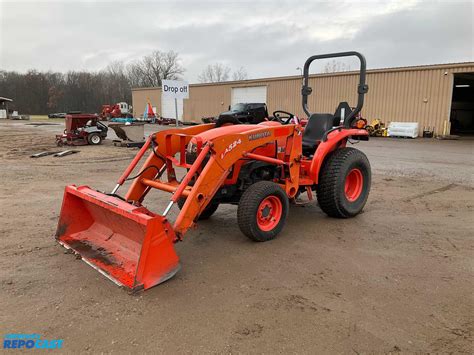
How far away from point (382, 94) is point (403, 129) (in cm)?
269

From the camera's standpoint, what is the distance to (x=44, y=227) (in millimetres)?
4695

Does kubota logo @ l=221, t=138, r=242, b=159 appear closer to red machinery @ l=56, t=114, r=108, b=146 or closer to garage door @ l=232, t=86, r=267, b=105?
red machinery @ l=56, t=114, r=108, b=146

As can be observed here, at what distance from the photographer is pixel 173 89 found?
11.0m

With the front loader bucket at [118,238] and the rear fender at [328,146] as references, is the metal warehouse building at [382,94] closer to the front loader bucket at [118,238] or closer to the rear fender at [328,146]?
the rear fender at [328,146]

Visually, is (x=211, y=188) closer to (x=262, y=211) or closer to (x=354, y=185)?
(x=262, y=211)

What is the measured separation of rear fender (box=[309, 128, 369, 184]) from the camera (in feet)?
15.8

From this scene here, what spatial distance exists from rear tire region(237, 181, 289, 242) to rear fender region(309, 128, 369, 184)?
761 mm

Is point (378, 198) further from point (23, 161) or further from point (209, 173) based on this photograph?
point (23, 161)

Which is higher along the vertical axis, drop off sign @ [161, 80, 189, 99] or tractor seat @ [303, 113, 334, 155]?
drop off sign @ [161, 80, 189, 99]

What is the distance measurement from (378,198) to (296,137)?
2.57m

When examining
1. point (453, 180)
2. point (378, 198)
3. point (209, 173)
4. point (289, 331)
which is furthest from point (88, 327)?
point (453, 180)

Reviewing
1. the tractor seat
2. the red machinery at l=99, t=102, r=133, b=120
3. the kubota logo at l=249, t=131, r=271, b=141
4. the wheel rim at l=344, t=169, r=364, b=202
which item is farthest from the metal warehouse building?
the kubota logo at l=249, t=131, r=271, b=141

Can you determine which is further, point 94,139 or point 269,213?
point 94,139

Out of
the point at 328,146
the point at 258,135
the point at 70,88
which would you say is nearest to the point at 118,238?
the point at 258,135
